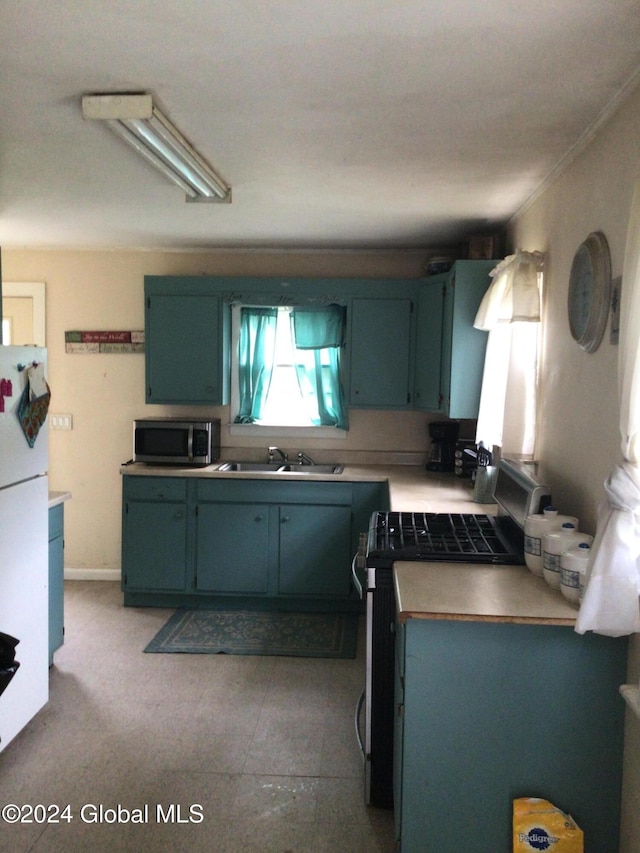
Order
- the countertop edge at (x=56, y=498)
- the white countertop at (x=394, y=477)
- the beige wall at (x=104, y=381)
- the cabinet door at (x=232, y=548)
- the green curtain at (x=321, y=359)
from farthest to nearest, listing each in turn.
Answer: the beige wall at (x=104, y=381), the green curtain at (x=321, y=359), the cabinet door at (x=232, y=548), the white countertop at (x=394, y=477), the countertop edge at (x=56, y=498)

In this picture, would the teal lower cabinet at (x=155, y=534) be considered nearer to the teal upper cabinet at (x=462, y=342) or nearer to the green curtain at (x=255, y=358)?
the green curtain at (x=255, y=358)

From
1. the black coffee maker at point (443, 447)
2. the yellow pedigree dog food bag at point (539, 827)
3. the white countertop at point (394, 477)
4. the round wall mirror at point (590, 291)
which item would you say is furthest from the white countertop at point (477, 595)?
the black coffee maker at point (443, 447)

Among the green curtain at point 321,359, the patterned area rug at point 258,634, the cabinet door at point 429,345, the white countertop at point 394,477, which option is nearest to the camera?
the white countertop at point 394,477

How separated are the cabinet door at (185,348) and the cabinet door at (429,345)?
1310mm

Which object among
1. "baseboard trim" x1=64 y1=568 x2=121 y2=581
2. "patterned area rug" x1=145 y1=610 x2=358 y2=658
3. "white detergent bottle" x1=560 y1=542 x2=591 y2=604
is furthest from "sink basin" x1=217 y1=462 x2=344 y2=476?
"white detergent bottle" x1=560 y1=542 x2=591 y2=604

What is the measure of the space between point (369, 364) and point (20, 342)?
103 inches

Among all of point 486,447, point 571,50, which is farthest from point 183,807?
point 571,50

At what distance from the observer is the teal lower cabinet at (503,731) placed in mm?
1909

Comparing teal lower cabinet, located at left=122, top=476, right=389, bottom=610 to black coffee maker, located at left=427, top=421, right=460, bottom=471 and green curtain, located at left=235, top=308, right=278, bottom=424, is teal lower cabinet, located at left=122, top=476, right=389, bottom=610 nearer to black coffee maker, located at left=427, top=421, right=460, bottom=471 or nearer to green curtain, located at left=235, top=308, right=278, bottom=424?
black coffee maker, located at left=427, top=421, right=460, bottom=471

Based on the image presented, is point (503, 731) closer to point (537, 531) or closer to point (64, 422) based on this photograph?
point (537, 531)

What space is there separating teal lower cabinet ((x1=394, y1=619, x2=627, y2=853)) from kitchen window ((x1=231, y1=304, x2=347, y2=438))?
296 centimetres

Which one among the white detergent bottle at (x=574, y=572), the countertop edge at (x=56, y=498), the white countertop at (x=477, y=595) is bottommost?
the countertop edge at (x=56, y=498)

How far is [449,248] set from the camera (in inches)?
184

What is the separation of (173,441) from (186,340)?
69 centimetres
